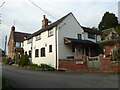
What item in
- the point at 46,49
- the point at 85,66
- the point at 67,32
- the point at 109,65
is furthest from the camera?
the point at 46,49

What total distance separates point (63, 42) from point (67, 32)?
2.00 m

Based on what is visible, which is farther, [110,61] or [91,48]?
[91,48]

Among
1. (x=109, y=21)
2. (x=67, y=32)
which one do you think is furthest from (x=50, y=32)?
(x=109, y=21)

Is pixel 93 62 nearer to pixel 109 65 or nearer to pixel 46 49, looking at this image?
pixel 109 65

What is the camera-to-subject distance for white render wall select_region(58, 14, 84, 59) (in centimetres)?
2500

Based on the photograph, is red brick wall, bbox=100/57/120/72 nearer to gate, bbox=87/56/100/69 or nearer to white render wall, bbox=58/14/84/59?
gate, bbox=87/56/100/69

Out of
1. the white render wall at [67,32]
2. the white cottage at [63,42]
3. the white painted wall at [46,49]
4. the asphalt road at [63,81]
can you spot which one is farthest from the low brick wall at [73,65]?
the asphalt road at [63,81]

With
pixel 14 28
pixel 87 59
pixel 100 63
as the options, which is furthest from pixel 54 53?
pixel 14 28

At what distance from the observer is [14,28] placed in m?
52.5

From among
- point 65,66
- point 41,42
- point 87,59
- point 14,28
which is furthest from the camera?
point 14,28

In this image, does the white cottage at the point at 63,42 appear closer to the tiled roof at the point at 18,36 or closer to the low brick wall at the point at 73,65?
the low brick wall at the point at 73,65

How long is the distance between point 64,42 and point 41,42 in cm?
591

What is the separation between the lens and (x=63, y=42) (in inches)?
1001

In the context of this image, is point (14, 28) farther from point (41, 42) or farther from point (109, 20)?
point (109, 20)
